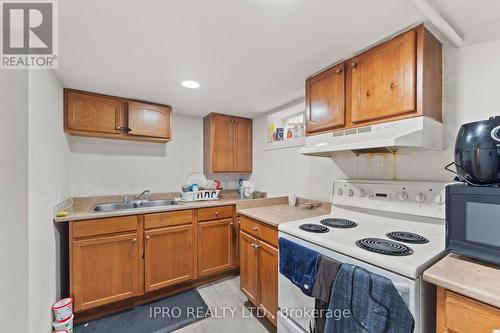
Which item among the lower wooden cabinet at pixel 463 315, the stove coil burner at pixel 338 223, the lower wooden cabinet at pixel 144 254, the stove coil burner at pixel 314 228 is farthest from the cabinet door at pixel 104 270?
the lower wooden cabinet at pixel 463 315

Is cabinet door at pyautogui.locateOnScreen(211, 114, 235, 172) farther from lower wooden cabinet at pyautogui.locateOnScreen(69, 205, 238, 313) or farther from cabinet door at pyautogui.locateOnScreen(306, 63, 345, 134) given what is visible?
cabinet door at pyautogui.locateOnScreen(306, 63, 345, 134)

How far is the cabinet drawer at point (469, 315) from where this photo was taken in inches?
25.3

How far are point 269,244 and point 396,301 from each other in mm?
905

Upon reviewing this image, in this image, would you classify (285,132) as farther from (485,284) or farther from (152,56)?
(485,284)

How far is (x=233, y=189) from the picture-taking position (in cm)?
317

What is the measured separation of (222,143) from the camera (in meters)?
2.83

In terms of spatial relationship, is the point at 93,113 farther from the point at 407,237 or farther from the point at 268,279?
the point at 407,237

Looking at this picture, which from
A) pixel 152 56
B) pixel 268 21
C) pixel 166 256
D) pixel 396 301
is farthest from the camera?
pixel 166 256

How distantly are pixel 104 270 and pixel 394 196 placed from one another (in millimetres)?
2356

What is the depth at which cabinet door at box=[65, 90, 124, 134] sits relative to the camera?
198cm

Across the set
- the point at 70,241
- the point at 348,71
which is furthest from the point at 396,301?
the point at 70,241

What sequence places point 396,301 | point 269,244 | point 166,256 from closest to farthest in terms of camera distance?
point 396,301
point 269,244
point 166,256

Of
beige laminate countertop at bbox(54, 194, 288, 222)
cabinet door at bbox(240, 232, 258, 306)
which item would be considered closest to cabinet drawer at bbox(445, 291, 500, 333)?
cabinet door at bbox(240, 232, 258, 306)

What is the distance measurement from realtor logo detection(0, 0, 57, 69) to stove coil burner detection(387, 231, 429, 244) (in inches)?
82.7
